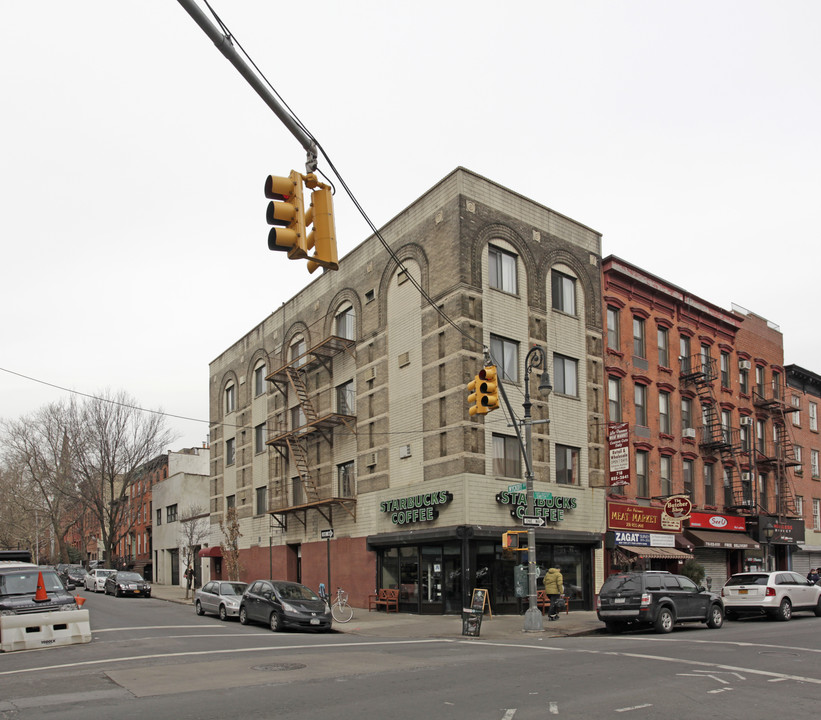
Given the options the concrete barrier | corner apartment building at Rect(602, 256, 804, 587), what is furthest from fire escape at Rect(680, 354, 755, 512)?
the concrete barrier

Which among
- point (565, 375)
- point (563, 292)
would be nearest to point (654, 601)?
point (565, 375)

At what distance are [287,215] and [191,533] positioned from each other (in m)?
39.2

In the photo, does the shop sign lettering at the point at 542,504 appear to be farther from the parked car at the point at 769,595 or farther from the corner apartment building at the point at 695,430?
the parked car at the point at 769,595

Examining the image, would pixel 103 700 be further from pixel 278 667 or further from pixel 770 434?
pixel 770 434

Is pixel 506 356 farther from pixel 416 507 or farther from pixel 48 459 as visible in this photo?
pixel 48 459

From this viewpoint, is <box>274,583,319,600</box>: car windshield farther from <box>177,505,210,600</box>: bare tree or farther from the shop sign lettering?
<box>177,505,210,600</box>: bare tree

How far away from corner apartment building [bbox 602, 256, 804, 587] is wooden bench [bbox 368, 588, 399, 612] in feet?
27.3

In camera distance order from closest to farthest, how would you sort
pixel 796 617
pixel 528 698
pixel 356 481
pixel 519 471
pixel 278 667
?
pixel 528 698 → pixel 278 667 → pixel 796 617 → pixel 519 471 → pixel 356 481

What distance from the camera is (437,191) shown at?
29891 mm

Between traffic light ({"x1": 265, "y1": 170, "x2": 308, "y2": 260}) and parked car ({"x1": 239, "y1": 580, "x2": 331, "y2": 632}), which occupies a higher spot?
traffic light ({"x1": 265, "y1": 170, "x2": 308, "y2": 260})

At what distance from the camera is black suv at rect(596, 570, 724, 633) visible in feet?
68.4

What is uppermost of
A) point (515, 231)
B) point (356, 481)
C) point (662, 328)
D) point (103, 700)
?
point (515, 231)

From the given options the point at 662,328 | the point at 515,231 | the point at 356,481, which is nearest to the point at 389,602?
the point at 356,481

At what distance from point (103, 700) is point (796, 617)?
23.2m
